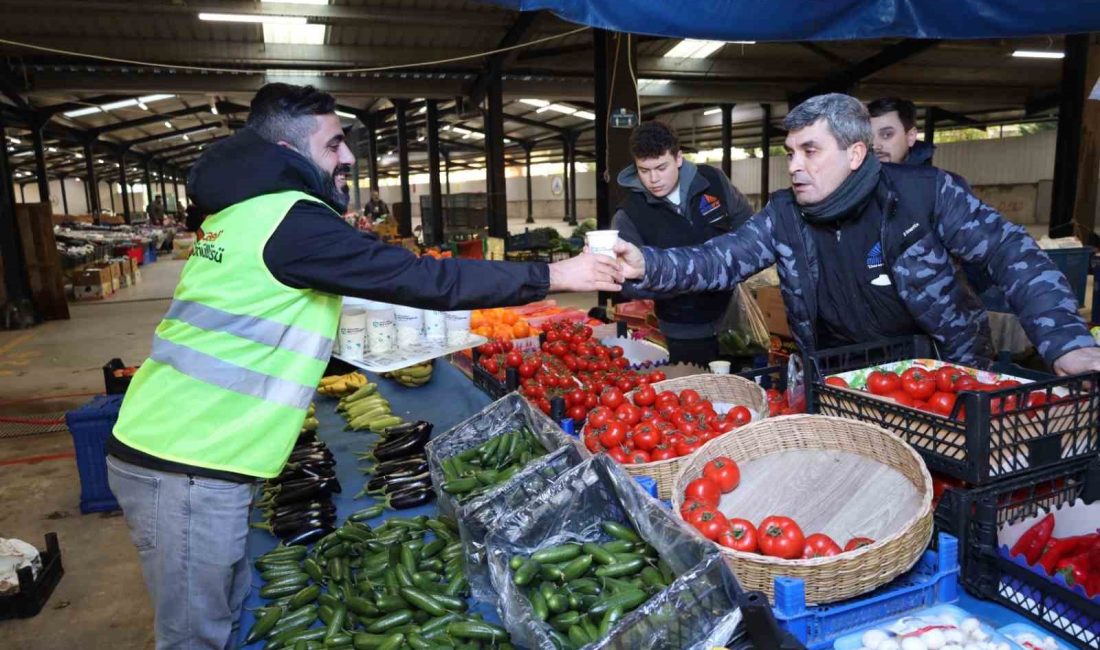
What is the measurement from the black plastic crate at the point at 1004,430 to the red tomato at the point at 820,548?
361 mm

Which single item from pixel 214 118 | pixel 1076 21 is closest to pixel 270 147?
pixel 1076 21

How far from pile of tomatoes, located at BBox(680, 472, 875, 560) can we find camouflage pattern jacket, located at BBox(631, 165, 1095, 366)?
0.90 meters

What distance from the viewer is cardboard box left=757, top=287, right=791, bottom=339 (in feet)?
22.8

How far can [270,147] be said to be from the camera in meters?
1.91

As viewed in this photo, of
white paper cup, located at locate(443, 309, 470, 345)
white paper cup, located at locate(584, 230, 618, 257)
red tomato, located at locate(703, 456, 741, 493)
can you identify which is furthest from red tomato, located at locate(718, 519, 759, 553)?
white paper cup, located at locate(443, 309, 470, 345)

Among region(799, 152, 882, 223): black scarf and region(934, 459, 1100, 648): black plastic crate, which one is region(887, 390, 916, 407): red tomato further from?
region(799, 152, 882, 223): black scarf

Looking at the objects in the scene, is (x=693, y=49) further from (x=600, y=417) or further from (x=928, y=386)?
(x=928, y=386)

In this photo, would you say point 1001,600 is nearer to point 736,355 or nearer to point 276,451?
point 276,451

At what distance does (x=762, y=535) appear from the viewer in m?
1.69

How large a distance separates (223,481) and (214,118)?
25981mm

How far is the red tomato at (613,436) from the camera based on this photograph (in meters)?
2.52

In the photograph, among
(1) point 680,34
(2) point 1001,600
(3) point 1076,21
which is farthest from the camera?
(3) point 1076,21

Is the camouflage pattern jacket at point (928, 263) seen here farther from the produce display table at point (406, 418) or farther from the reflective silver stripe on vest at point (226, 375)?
the reflective silver stripe on vest at point (226, 375)

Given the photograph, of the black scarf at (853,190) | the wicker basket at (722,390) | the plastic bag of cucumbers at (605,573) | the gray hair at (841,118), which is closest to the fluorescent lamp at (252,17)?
the wicker basket at (722,390)
